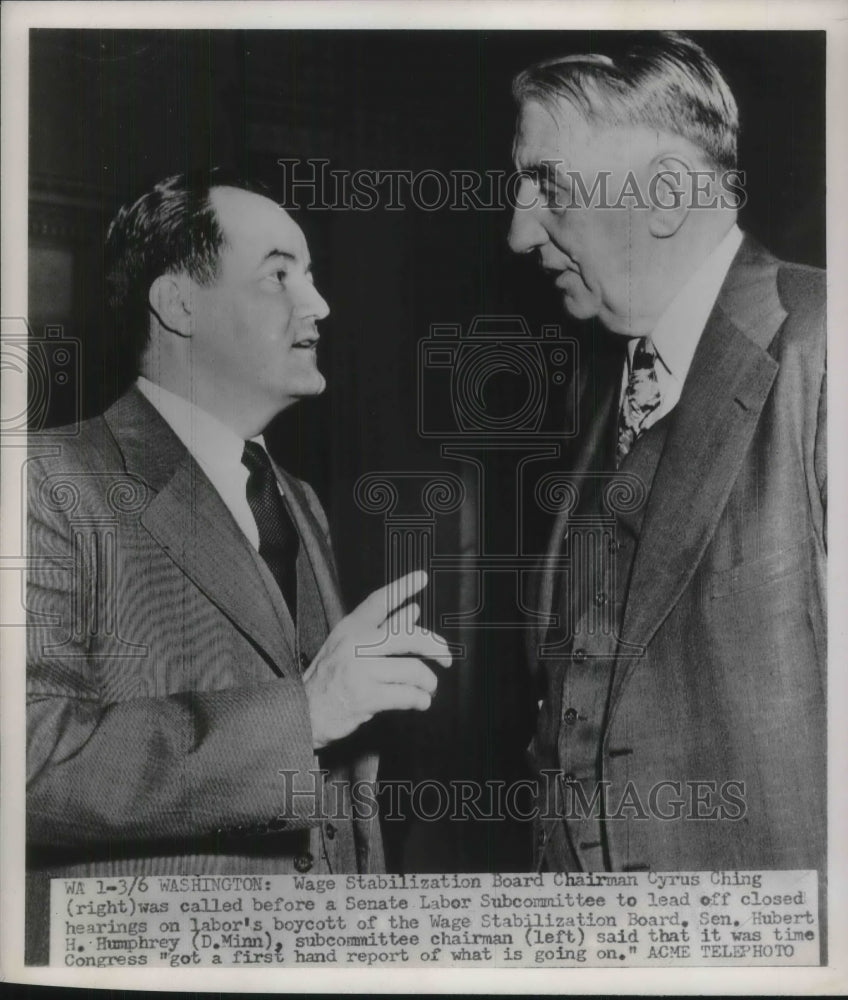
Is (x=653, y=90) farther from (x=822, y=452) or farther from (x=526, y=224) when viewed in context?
(x=822, y=452)

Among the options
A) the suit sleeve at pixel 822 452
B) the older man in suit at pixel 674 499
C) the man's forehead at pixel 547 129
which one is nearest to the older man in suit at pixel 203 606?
the older man in suit at pixel 674 499

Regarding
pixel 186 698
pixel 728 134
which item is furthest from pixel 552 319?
pixel 186 698

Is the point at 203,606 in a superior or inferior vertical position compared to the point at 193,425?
inferior

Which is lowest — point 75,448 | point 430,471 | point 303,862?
point 303,862

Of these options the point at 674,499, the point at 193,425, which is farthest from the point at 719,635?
the point at 193,425

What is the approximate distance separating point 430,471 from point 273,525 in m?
0.51

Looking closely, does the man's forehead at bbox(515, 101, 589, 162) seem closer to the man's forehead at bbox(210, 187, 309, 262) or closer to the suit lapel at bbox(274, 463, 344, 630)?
the man's forehead at bbox(210, 187, 309, 262)

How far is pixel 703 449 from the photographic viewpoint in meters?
3.27

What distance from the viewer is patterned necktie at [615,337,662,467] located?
333 centimetres

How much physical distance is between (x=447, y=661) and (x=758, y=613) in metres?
0.95

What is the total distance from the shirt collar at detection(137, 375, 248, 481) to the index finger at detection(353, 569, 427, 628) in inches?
23.5

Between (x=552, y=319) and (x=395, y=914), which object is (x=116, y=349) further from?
(x=395, y=914)

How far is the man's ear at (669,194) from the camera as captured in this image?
10.9ft

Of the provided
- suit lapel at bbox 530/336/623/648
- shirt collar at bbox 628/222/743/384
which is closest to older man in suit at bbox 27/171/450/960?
suit lapel at bbox 530/336/623/648
